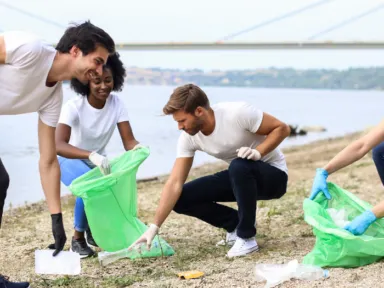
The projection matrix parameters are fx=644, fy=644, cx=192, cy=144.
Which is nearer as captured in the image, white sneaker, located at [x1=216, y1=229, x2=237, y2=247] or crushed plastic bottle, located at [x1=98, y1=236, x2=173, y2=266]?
crushed plastic bottle, located at [x1=98, y1=236, x2=173, y2=266]

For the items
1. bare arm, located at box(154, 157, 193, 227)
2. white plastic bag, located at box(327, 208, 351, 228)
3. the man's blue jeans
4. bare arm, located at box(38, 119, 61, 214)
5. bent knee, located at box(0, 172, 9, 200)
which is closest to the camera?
bent knee, located at box(0, 172, 9, 200)

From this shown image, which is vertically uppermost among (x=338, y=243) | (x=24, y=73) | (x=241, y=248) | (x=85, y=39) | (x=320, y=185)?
(x=85, y=39)

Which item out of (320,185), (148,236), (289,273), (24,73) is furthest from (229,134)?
(24,73)

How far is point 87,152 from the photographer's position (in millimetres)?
3416

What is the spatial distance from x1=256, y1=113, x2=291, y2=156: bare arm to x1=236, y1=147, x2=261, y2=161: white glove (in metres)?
0.04

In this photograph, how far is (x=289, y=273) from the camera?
104 inches

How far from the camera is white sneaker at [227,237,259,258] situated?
3279 millimetres

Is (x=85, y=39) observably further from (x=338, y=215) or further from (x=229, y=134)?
(x=338, y=215)

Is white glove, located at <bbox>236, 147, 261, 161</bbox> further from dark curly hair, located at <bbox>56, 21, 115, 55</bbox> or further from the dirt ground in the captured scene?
dark curly hair, located at <bbox>56, 21, 115, 55</bbox>

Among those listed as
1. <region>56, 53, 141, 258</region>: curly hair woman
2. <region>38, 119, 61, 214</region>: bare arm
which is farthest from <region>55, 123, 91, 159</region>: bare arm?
<region>38, 119, 61, 214</region>: bare arm

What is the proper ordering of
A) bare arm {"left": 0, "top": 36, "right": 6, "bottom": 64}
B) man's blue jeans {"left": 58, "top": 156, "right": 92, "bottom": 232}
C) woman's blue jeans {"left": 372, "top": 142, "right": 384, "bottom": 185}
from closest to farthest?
bare arm {"left": 0, "top": 36, "right": 6, "bottom": 64}, woman's blue jeans {"left": 372, "top": 142, "right": 384, "bottom": 185}, man's blue jeans {"left": 58, "top": 156, "right": 92, "bottom": 232}

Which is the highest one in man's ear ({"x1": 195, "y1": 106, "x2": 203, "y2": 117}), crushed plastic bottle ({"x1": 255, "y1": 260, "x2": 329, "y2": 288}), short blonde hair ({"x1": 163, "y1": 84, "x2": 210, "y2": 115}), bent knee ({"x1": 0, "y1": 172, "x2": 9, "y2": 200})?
short blonde hair ({"x1": 163, "y1": 84, "x2": 210, "y2": 115})

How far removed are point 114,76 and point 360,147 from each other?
143 cm

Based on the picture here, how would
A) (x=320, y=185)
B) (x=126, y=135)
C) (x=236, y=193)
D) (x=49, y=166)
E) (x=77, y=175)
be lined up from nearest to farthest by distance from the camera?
1. (x=49, y=166)
2. (x=320, y=185)
3. (x=236, y=193)
4. (x=77, y=175)
5. (x=126, y=135)
